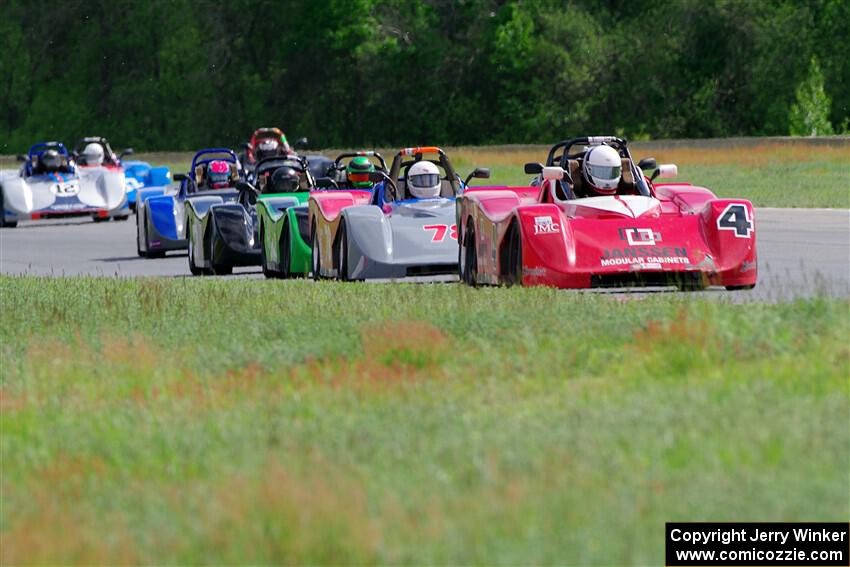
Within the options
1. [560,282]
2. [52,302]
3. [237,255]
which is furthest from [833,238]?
[52,302]

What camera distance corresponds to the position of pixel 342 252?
61.2 feet

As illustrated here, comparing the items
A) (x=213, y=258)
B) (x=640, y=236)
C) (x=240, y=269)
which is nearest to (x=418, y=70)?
(x=240, y=269)

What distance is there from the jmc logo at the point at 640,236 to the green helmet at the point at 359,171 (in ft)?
28.2

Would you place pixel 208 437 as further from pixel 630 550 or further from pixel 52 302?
pixel 52 302

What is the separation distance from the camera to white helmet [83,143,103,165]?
125 ft

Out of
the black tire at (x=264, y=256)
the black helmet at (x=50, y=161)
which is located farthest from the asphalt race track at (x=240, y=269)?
the black helmet at (x=50, y=161)

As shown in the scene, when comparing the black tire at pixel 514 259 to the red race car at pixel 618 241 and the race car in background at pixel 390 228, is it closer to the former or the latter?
the red race car at pixel 618 241

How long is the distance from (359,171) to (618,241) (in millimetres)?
8874

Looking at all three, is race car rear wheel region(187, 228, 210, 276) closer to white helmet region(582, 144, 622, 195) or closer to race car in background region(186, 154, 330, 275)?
race car in background region(186, 154, 330, 275)

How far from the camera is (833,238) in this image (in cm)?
2375

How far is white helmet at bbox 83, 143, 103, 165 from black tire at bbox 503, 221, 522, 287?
23.7 meters

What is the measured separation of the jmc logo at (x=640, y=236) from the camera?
1522cm

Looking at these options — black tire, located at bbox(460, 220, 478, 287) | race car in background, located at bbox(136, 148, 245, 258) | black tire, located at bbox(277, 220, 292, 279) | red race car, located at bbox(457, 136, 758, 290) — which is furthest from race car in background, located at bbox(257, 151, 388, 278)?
race car in background, located at bbox(136, 148, 245, 258)

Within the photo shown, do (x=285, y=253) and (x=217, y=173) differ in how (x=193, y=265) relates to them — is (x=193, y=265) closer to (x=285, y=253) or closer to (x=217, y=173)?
(x=285, y=253)
